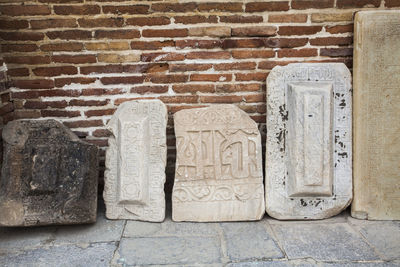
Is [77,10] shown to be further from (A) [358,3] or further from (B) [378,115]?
(B) [378,115]

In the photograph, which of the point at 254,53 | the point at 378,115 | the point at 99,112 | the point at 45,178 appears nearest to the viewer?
the point at 45,178

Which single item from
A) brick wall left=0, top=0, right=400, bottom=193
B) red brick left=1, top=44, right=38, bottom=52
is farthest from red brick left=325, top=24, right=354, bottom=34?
red brick left=1, top=44, right=38, bottom=52

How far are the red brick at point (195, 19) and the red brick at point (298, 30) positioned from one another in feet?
1.80

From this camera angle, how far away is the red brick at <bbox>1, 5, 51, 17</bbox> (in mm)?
3014

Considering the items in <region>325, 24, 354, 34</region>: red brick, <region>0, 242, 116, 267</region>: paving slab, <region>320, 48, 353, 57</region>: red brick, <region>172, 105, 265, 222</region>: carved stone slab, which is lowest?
<region>0, 242, 116, 267</region>: paving slab

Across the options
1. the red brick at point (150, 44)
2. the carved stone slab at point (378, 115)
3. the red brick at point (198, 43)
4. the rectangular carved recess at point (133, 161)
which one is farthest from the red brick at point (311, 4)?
the rectangular carved recess at point (133, 161)

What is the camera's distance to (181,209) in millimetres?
2939

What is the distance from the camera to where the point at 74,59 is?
123 inches

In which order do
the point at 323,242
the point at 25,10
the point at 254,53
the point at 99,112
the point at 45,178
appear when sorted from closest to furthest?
1. the point at 323,242
2. the point at 45,178
3. the point at 25,10
4. the point at 254,53
5. the point at 99,112

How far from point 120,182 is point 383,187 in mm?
2018

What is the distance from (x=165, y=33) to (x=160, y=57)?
0.20 m

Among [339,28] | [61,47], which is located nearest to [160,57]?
[61,47]

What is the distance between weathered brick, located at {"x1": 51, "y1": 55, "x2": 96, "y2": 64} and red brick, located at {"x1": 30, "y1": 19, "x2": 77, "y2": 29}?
239 millimetres

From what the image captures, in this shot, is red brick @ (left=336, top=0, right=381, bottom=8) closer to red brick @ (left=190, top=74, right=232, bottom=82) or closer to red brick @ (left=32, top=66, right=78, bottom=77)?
red brick @ (left=190, top=74, right=232, bottom=82)
